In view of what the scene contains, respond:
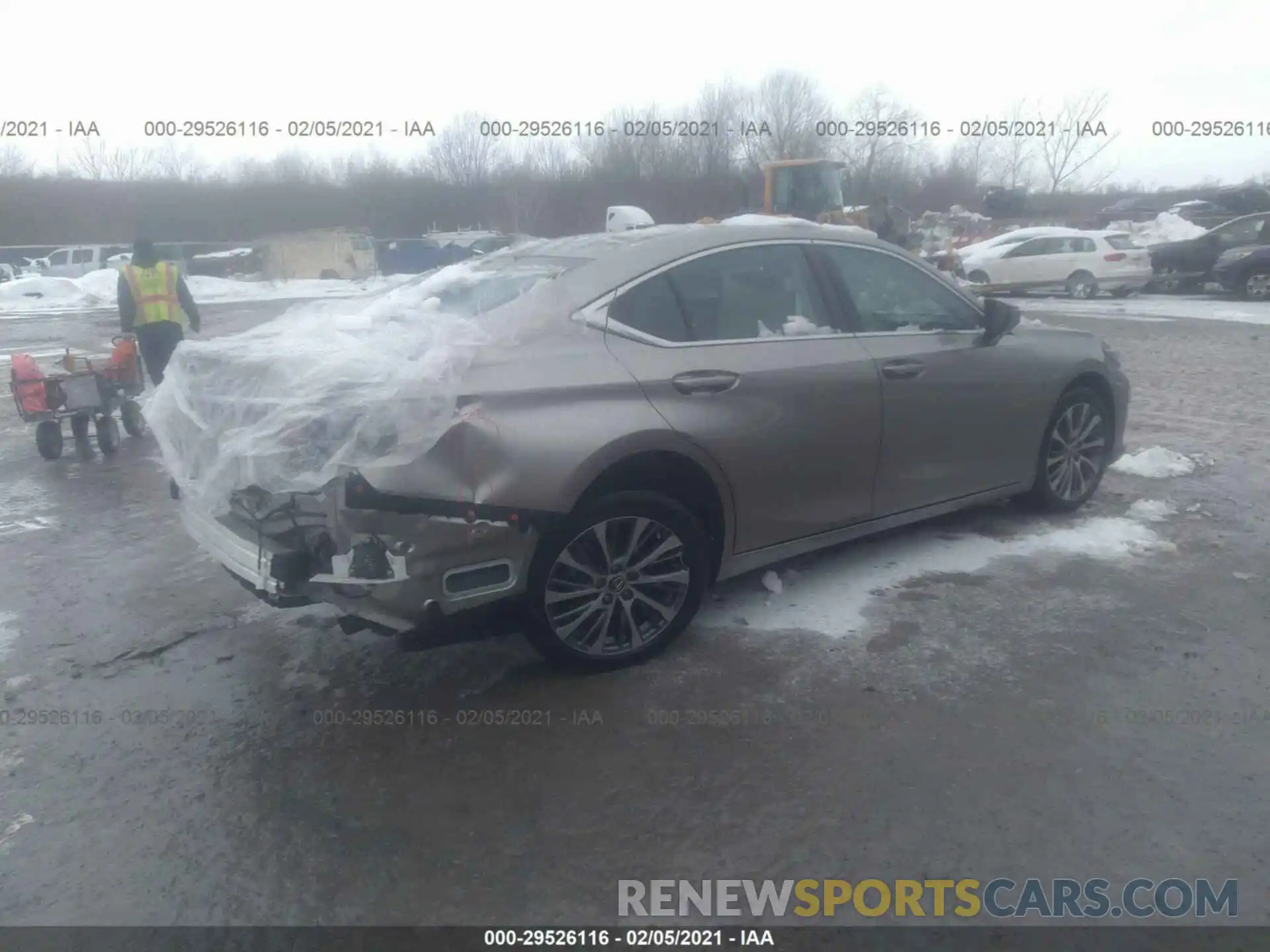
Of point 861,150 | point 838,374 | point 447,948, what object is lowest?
point 447,948

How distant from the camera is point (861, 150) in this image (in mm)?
45875

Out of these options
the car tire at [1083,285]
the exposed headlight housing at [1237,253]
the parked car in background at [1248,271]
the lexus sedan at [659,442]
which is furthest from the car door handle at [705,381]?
the car tire at [1083,285]

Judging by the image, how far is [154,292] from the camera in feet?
27.9

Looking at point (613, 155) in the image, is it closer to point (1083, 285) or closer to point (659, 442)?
point (1083, 285)

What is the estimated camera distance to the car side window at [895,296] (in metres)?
4.60

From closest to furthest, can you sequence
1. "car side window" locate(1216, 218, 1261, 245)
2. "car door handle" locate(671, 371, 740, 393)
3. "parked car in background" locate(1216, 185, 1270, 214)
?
"car door handle" locate(671, 371, 740, 393) < "car side window" locate(1216, 218, 1261, 245) < "parked car in background" locate(1216, 185, 1270, 214)

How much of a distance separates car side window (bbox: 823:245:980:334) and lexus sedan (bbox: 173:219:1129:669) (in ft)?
0.04

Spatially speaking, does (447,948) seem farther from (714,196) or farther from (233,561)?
(714,196)

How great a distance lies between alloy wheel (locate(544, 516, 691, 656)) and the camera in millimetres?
3705

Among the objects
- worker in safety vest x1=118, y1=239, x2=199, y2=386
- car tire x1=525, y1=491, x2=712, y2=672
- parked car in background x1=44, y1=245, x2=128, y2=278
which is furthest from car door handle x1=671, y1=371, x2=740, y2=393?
parked car in background x1=44, y1=245, x2=128, y2=278

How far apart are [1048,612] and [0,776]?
4091mm

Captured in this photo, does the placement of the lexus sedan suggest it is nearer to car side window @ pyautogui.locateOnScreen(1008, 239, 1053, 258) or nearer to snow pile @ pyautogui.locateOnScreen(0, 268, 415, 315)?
car side window @ pyautogui.locateOnScreen(1008, 239, 1053, 258)

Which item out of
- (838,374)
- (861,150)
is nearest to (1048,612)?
(838,374)

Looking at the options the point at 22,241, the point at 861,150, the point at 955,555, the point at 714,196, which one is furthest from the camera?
the point at 861,150
